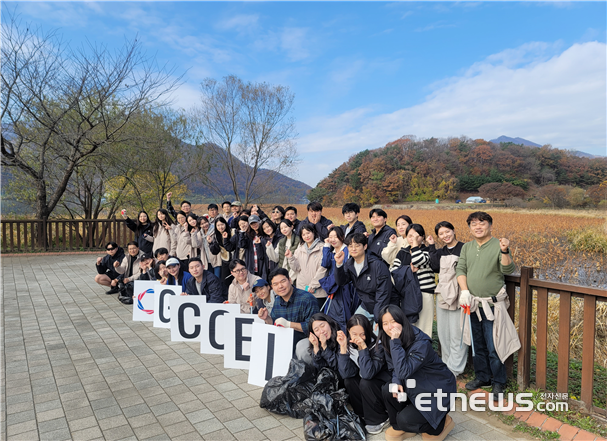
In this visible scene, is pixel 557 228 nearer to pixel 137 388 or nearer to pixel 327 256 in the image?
pixel 327 256

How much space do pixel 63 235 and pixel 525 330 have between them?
1695 centimetres

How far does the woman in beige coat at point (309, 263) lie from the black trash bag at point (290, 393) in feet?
4.96

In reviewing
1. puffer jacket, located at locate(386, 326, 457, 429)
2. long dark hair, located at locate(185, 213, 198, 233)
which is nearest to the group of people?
puffer jacket, located at locate(386, 326, 457, 429)

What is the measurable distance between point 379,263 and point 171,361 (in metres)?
3.10

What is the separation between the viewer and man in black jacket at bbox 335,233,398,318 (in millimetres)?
4149

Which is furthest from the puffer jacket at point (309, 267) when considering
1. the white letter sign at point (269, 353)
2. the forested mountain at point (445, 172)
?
the forested mountain at point (445, 172)

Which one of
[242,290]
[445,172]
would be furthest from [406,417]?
[445,172]

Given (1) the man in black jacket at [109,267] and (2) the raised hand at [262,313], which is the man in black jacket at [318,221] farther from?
(1) the man in black jacket at [109,267]

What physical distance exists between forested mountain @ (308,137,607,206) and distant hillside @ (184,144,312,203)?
48.7ft

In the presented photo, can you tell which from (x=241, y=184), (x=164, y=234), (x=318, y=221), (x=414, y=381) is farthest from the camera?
(x=241, y=184)

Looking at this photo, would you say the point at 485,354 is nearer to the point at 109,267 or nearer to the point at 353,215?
the point at 353,215

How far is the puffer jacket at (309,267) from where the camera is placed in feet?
17.1

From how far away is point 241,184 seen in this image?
2253 cm

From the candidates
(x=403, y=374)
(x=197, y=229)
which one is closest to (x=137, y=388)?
(x=403, y=374)
